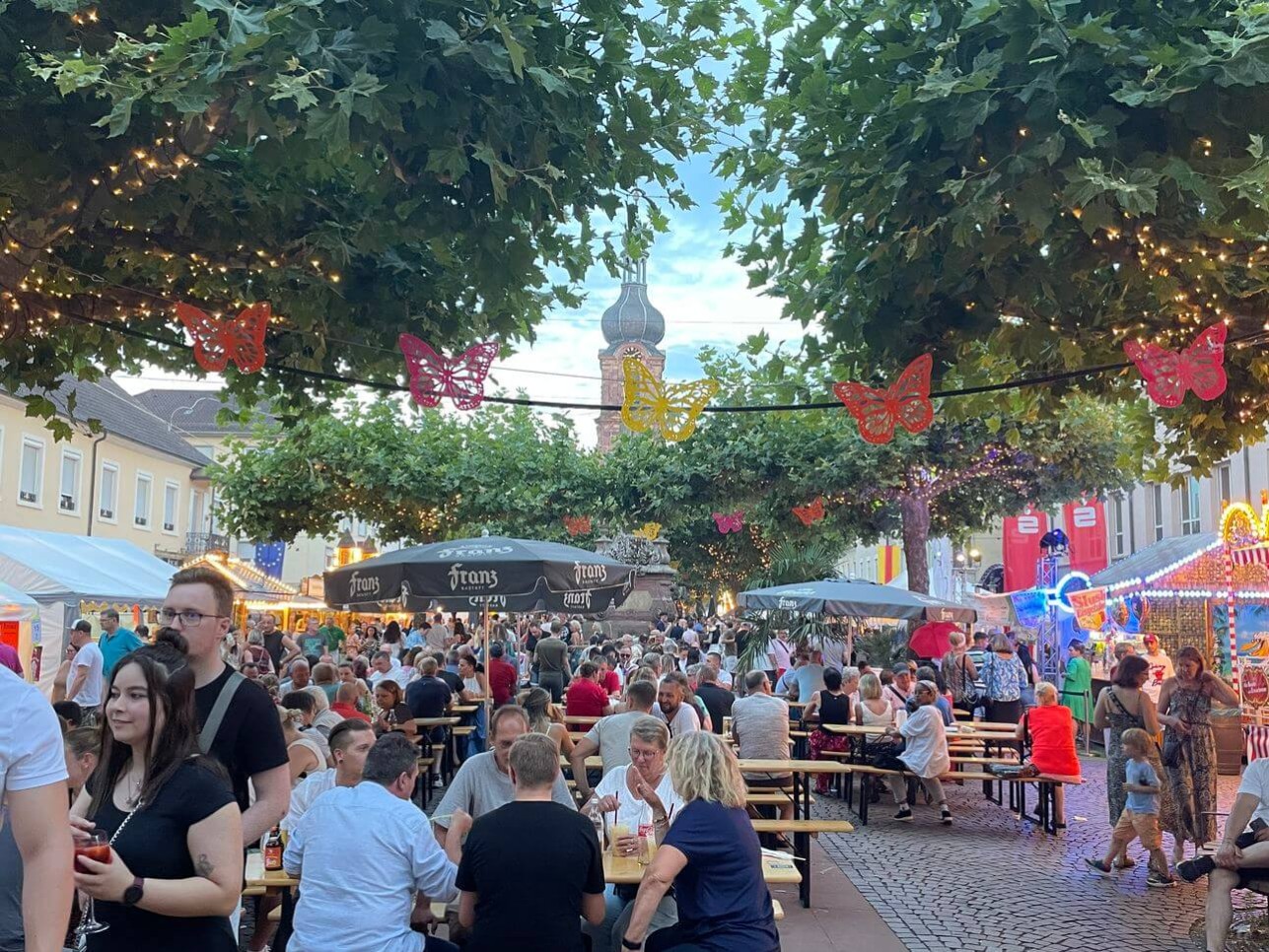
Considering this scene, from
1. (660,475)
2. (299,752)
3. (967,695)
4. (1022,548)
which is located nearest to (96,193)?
(299,752)

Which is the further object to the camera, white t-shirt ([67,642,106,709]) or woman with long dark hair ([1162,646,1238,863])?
white t-shirt ([67,642,106,709])

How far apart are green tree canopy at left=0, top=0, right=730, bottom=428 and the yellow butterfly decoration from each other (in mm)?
1743

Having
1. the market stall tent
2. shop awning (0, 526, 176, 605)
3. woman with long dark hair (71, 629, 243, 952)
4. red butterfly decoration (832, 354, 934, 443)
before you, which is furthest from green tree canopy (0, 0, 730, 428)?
shop awning (0, 526, 176, 605)

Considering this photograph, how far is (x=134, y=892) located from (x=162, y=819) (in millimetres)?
234

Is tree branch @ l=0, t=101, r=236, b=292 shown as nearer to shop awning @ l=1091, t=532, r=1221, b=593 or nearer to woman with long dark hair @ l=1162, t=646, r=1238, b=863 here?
woman with long dark hair @ l=1162, t=646, r=1238, b=863

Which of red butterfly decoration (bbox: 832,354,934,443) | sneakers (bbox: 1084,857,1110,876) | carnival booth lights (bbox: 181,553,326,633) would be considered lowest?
sneakers (bbox: 1084,857,1110,876)

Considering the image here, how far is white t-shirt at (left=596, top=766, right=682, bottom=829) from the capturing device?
7242mm

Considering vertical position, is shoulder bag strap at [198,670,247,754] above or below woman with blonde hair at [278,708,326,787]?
above

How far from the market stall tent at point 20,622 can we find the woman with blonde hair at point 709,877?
1348cm

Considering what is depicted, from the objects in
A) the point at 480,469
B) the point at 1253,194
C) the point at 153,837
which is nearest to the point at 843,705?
the point at 1253,194

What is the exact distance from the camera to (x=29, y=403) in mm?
10734

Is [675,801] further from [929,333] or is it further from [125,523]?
[125,523]

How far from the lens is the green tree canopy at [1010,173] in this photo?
6.64m

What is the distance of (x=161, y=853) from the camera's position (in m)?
3.22
